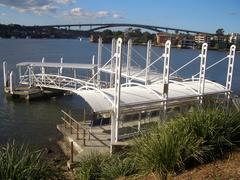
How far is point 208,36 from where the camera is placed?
195m

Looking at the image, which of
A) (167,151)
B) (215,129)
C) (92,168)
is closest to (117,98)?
(92,168)

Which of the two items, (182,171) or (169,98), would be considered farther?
(169,98)

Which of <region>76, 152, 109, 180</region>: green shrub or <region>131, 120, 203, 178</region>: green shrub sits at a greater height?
<region>131, 120, 203, 178</region>: green shrub

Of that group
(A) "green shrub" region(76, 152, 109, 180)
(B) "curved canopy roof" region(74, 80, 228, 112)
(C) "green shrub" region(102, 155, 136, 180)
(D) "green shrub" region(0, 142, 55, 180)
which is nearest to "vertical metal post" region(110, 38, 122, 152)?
(B) "curved canopy roof" region(74, 80, 228, 112)

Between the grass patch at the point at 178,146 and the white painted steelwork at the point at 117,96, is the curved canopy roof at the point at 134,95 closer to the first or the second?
the white painted steelwork at the point at 117,96

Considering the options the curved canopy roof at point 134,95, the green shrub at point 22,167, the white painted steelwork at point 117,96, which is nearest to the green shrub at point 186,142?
the green shrub at point 22,167

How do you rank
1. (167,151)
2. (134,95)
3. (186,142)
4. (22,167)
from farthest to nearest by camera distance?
(134,95), (186,142), (167,151), (22,167)

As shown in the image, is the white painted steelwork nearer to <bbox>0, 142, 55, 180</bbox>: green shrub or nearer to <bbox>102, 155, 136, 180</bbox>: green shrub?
<bbox>102, 155, 136, 180</bbox>: green shrub

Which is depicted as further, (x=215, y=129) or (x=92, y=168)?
(x=92, y=168)

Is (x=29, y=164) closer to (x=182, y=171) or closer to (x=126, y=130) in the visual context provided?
(x=182, y=171)

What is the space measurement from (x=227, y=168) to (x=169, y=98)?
11876mm

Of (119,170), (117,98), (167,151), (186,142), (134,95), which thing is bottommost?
(119,170)

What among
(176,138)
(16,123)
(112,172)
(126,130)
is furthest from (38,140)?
(176,138)

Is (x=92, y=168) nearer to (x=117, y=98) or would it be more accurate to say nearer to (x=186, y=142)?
(x=186, y=142)
